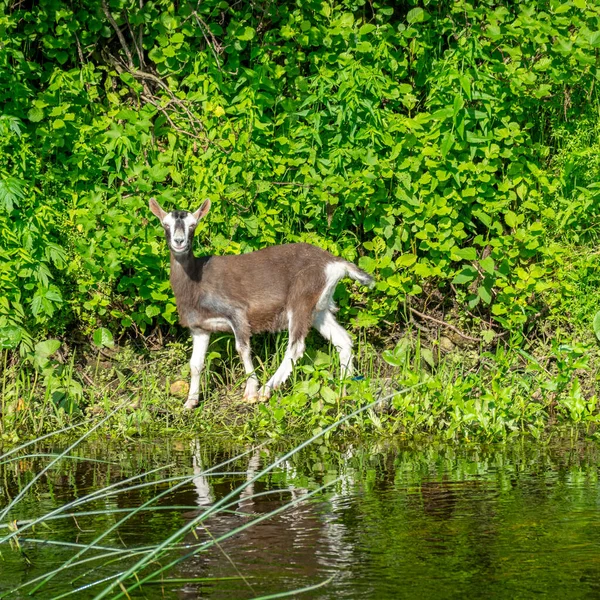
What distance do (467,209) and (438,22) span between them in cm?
204

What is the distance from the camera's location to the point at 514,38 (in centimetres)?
1094

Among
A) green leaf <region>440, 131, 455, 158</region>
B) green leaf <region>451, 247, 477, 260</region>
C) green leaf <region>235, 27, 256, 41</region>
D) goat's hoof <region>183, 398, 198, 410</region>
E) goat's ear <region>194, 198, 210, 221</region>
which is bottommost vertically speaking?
goat's hoof <region>183, 398, 198, 410</region>

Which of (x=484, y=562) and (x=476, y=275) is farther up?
(x=476, y=275)

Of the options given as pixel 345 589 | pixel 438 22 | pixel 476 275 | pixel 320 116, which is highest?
pixel 438 22

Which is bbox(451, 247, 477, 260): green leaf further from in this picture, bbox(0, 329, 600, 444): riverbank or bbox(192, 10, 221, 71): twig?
bbox(192, 10, 221, 71): twig

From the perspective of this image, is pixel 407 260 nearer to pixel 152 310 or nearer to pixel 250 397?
pixel 250 397

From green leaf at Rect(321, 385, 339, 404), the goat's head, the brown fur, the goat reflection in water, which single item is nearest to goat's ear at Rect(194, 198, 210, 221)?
the goat's head

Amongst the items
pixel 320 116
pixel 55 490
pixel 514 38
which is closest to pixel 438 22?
pixel 514 38

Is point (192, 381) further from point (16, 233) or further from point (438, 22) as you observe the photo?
point (438, 22)

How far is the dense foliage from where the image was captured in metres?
10.4

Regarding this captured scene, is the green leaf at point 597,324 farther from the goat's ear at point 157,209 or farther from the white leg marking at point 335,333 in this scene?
the goat's ear at point 157,209

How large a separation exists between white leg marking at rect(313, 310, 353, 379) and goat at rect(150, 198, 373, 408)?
20 mm

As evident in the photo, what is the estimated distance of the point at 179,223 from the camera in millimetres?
10109

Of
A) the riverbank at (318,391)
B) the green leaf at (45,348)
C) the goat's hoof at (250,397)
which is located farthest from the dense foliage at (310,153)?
the goat's hoof at (250,397)
